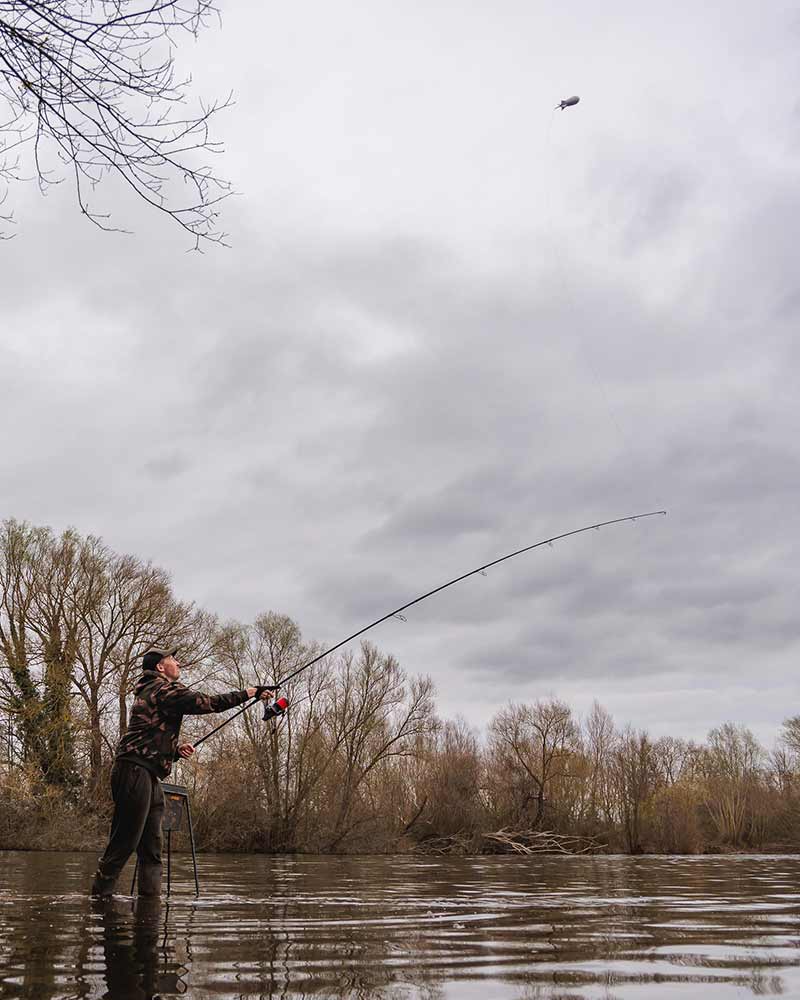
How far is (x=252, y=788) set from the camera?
3569 cm

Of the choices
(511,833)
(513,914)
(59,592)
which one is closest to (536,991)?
(513,914)

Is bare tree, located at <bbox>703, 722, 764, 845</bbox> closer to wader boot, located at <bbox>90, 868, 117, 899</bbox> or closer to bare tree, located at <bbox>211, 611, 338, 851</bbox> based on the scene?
bare tree, located at <bbox>211, 611, 338, 851</bbox>

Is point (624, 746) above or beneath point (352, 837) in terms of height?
above

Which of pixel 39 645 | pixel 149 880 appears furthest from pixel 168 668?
pixel 39 645

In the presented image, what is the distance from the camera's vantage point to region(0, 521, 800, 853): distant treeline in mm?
31469

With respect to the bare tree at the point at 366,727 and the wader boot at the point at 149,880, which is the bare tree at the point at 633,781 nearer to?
the bare tree at the point at 366,727

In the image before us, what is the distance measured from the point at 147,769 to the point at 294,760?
1238 inches

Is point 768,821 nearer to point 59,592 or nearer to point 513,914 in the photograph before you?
point 59,592

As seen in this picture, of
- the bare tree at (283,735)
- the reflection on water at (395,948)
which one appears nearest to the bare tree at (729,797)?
the bare tree at (283,735)

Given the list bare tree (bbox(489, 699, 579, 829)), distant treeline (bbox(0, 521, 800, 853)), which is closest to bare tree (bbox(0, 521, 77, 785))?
distant treeline (bbox(0, 521, 800, 853))

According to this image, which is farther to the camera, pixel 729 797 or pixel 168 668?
pixel 729 797

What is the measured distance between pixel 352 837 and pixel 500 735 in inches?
455

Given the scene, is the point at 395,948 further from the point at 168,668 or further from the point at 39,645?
the point at 39,645

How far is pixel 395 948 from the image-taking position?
467 centimetres
